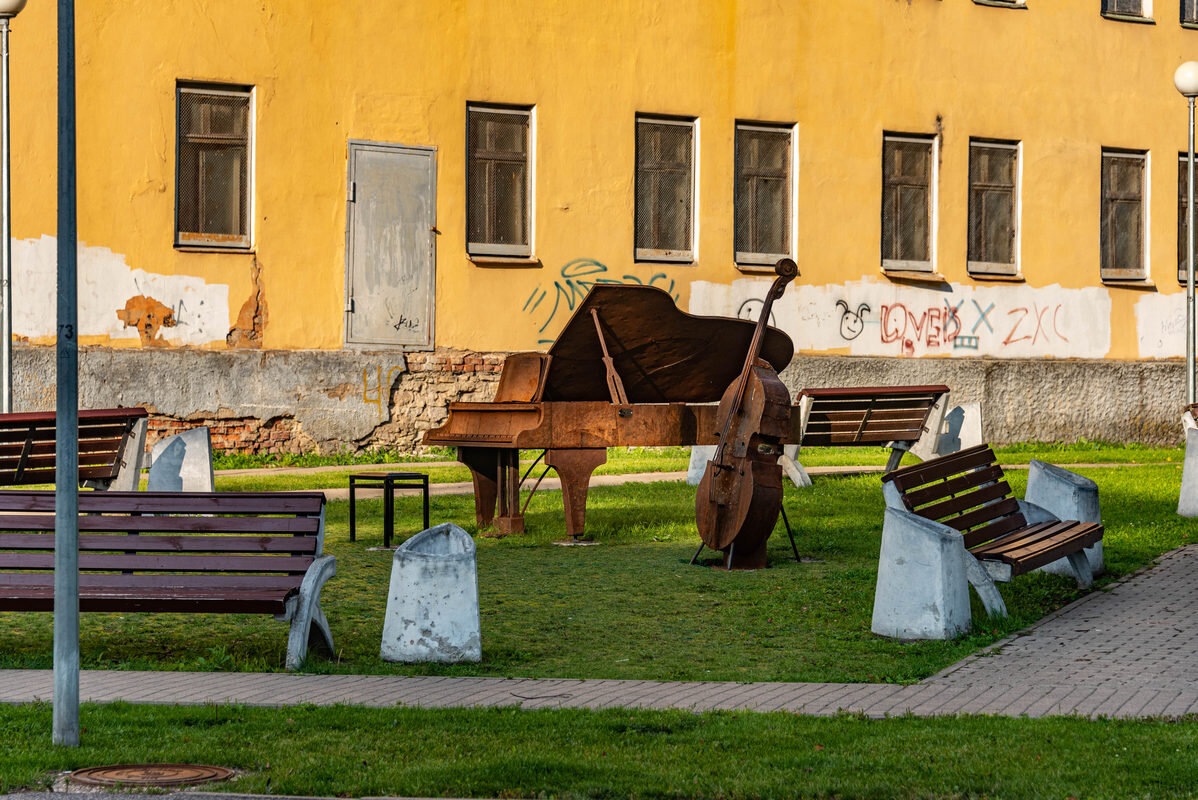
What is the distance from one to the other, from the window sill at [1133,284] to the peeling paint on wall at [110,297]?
14739 mm

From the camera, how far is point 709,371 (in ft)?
45.6

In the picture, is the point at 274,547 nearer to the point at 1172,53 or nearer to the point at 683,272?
the point at 683,272

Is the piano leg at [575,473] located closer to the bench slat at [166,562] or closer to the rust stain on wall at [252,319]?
the bench slat at [166,562]

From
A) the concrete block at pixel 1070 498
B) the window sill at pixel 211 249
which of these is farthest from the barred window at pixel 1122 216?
the concrete block at pixel 1070 498

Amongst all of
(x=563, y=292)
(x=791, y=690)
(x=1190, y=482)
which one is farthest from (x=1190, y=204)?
(x=791, y=690)

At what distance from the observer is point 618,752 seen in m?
5.68

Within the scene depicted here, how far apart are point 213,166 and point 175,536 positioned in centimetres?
1415

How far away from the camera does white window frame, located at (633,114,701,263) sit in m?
23.4

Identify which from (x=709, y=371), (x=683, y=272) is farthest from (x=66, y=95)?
(x=683, y=272)

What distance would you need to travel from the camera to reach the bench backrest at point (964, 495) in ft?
30.8

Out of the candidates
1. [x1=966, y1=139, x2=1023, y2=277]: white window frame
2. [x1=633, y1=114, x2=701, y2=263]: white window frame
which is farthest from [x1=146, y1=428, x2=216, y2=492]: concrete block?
[x1=966, y1=139, x2=1023, y2=277]: white window frame

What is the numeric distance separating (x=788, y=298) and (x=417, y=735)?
18.8 meters

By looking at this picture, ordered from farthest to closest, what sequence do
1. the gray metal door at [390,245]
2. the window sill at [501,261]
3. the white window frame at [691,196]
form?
the white window frame at [691,196] < the window sill at [501,261] < the gray metal door at [390,245]

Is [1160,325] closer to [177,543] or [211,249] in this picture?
[211,249]
